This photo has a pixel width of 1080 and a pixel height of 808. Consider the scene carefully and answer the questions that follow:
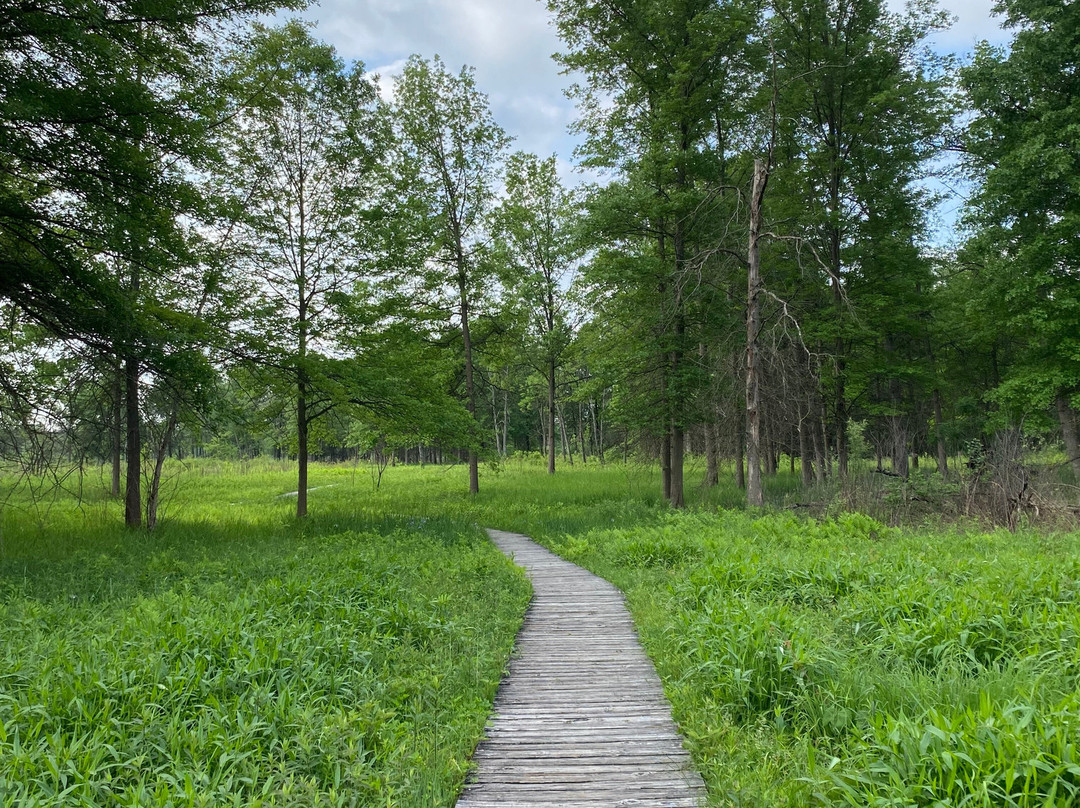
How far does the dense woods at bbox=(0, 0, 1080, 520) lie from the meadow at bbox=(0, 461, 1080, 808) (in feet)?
14.9

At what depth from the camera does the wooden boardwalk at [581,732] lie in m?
3.46

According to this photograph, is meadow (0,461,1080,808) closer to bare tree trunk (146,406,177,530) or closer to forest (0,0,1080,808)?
forest (0,0,1080,808)

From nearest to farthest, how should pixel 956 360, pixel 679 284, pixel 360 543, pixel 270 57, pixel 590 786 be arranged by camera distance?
pixel 590 786 < pixel 360 543 < pixel 679 284 < pixel 270 57 < pixel 956 360

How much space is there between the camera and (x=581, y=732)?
13.9 ft

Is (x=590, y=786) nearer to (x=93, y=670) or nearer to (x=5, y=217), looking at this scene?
(x=93, y=670)

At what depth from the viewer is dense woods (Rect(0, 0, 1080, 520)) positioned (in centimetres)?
964

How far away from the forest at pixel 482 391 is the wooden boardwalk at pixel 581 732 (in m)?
0.21

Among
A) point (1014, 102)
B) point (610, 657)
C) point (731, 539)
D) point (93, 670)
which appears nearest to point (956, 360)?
point (1014, 102)

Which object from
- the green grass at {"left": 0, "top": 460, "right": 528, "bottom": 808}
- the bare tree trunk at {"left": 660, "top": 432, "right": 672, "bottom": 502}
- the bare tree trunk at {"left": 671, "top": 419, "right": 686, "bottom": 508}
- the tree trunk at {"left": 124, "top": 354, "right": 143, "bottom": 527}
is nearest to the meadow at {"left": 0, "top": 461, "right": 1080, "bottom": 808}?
the green grass at {"left": 0, "top": 460, "right": 528, "bottom": 808}

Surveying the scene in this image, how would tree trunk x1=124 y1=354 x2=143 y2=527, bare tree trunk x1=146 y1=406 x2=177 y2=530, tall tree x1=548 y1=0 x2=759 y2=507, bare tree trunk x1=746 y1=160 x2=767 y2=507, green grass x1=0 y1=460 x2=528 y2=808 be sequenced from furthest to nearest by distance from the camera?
tall tree x1=548 y1=0 x2=759 y2=507, bare tree trunk x1=746 y1=160 x2=767 y2=507, tree trunk x1=124 y1=354 x2=143 y2=527, bare tree trunk x1=146 y1=406 x2=177 y2=530, green grass x1=0 y1=460 x2=528 y2=808

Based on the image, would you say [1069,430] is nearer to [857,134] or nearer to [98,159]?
[857,134]

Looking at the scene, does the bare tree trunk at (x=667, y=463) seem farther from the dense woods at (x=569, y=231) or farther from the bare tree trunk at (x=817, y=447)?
the bare tree trunk at (x=817, y=447)

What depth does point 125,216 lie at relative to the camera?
30.0 ft

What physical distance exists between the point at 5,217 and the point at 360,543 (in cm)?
793
